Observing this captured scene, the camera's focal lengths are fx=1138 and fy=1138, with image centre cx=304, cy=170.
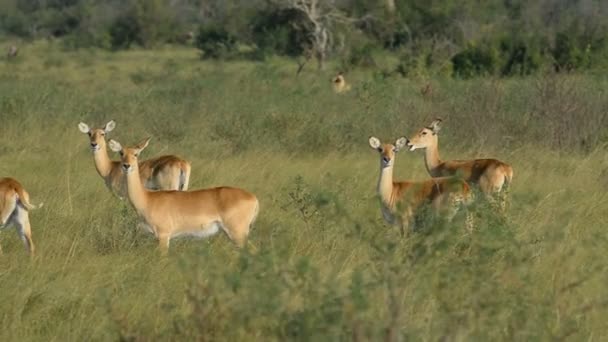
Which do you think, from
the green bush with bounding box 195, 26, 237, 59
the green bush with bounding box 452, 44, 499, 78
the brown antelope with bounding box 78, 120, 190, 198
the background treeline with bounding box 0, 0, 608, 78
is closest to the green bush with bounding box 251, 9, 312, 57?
the background treeline with bounding box 0, 0, 608, 78

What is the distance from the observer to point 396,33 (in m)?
31.1

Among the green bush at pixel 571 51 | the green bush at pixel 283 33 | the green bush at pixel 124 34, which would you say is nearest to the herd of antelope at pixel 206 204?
the green bush at pixel 571 51

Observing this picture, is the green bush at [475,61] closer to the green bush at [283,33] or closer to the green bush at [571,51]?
the green bush at [571,51]

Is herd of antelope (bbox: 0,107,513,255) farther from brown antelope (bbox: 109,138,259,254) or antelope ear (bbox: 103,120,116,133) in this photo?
antelope ear (bbox: 103,120,116,133)

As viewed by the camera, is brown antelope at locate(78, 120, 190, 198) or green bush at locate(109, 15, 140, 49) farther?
green bush at locate(109, 15, 140, 49)

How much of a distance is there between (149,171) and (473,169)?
8.86ft

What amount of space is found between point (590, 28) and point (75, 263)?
17.0m

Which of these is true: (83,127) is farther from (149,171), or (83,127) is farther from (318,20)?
(318,20)

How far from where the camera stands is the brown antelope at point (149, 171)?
9359 millimetres

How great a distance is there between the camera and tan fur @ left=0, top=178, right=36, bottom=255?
24.0 ft

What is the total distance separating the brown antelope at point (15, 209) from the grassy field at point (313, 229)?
0.16 m

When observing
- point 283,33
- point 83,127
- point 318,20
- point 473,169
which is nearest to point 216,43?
point 283,33

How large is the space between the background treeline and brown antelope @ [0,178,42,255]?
36.0ft

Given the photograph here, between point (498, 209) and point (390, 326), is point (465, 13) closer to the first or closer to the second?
point (498, 209)
